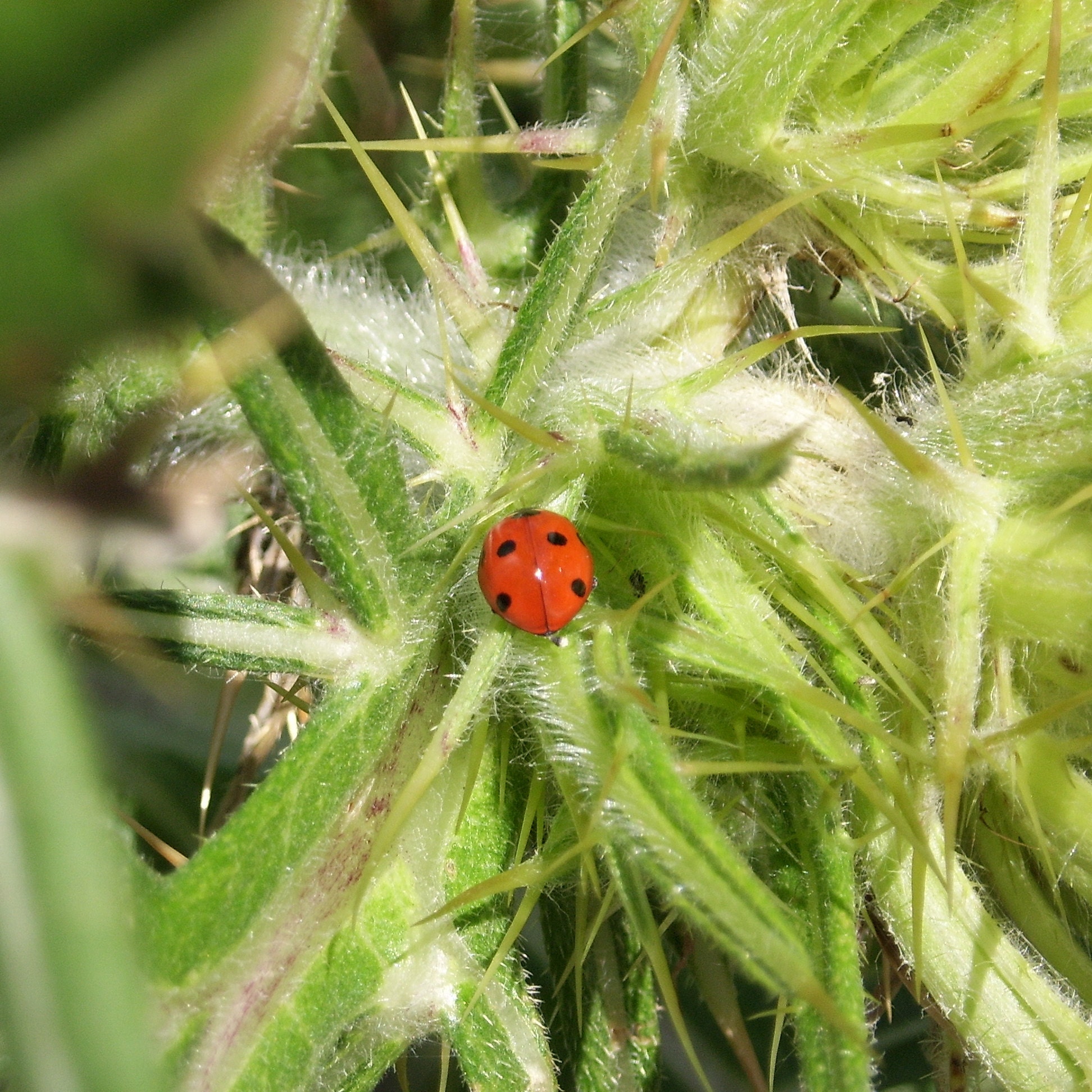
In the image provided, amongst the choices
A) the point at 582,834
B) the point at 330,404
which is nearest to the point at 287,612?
the point at 330,404

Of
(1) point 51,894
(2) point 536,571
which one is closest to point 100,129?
(1) point 51,894

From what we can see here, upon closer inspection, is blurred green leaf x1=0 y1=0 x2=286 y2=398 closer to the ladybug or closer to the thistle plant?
the thistle plant

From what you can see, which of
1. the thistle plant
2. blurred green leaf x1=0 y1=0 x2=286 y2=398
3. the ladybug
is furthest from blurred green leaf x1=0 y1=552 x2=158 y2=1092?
the ladybug

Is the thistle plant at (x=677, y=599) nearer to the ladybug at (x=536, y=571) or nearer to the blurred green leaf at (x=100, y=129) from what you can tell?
the ladybug at (x=536, y=571)

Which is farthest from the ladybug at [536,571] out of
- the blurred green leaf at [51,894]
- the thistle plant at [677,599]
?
the blurred green leaf at [51,894]

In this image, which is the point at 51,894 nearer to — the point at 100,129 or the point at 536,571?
the point at 100,129

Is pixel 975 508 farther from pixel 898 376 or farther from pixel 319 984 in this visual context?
pixel 319 984
